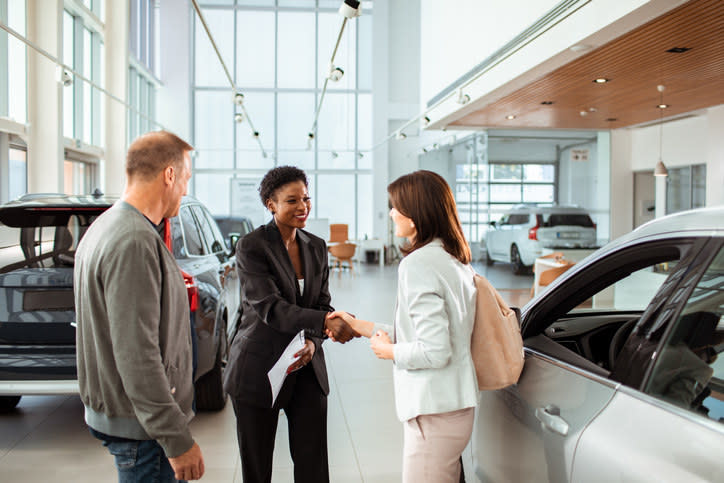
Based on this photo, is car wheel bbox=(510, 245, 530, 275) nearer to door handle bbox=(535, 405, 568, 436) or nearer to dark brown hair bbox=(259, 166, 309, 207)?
dark brown hair bbox=(259, 166, 309, 207)

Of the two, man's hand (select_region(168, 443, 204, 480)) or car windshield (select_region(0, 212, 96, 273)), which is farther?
car windshield (select_region(0, 212, 96, 273))

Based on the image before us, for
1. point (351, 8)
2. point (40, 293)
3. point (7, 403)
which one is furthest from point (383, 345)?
point (351, 8)

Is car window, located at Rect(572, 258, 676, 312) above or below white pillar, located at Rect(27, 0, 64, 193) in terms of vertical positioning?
below

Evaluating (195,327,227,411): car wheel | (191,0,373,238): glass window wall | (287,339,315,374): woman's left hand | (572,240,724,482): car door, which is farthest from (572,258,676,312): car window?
(191,0,373,238): glass window wall

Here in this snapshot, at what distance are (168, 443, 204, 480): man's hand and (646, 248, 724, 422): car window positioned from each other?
3.53ft

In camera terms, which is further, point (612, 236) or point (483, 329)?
point (612, 236)

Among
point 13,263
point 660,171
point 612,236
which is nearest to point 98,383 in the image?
point 13,263

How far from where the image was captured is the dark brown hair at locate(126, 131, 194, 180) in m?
1.42

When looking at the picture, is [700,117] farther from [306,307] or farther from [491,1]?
[306,307]

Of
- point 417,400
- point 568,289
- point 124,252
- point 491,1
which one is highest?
point 491,1

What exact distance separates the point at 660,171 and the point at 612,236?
2.27m

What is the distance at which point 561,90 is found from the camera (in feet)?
23.7

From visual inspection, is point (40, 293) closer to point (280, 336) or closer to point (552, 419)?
point (280, 336)

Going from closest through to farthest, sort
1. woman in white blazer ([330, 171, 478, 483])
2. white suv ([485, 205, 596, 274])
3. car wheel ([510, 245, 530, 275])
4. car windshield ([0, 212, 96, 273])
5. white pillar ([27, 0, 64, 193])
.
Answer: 1. woman in white blazer ([330, 171, 478, 483])
2. car windshield ([0, 212, 96, 273])
3. white pillar ([27, 0, 64, 193])
4. white suv ([485, 205, 596, 274])
5. car wheel ([510, 245, 530, 275])
